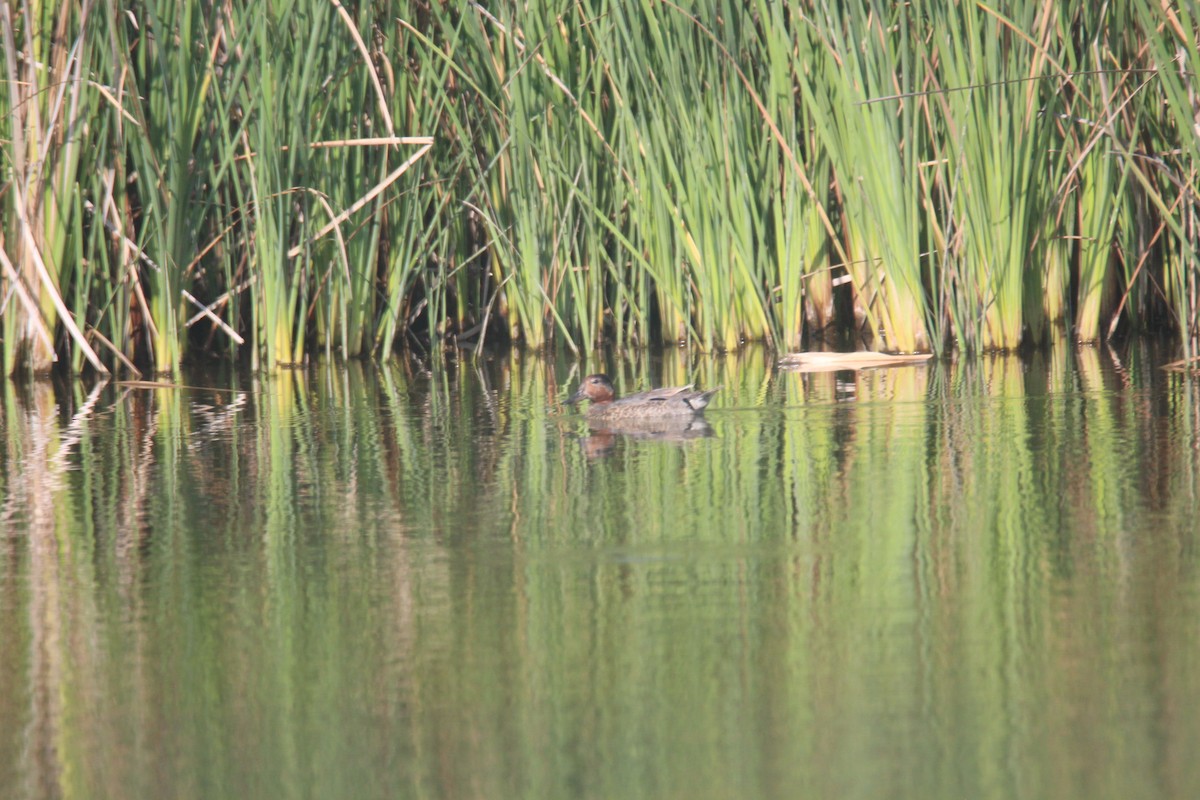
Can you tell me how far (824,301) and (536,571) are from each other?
6.04m

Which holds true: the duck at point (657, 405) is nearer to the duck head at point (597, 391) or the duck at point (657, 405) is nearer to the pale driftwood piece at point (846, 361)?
the duck head at point (597, 391)

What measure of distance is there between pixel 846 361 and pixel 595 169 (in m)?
1.79

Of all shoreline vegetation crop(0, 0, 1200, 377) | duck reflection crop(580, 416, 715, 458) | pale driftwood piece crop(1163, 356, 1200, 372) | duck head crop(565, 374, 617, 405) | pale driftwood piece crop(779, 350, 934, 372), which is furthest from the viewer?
pale driftwood piece crop(779, 350, 934, 372)

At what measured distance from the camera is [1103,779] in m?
2.50

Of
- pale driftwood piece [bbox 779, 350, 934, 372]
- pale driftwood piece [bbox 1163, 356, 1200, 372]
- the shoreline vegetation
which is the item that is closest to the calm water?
pale driftwood piece [bbox 1163, 356, 1200, 372]

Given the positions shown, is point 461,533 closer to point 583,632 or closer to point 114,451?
point 583,632

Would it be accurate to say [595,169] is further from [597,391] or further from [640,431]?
[640,431]

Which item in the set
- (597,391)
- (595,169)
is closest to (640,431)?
(597,391)

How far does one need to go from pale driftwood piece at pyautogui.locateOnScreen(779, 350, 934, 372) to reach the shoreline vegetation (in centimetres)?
17

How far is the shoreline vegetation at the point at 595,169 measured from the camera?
777 cm

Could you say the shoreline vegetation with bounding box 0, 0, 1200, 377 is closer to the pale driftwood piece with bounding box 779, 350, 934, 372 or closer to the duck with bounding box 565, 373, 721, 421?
the pale driftwood piece with bounding box 779, 350, 934, 372

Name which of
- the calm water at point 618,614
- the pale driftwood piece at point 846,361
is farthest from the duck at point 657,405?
the pale driftwood piece at point 846,361

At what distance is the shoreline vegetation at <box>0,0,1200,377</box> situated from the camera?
25.5ft

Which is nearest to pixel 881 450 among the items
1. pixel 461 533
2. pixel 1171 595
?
pixel 461 533
